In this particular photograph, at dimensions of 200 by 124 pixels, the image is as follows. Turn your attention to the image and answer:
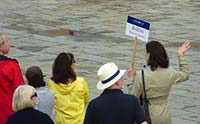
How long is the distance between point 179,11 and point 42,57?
9.20 metres

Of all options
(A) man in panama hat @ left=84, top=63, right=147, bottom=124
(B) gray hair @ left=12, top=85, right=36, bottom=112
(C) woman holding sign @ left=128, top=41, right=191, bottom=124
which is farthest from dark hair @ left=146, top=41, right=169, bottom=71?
(B) gray hair @ left=12, top=85, right=36, bottom=112

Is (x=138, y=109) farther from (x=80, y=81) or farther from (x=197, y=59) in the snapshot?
(x=197, y=59)

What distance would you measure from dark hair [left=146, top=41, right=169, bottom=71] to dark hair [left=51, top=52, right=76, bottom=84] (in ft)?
2.81

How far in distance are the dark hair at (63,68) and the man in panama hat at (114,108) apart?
1396 millimetres

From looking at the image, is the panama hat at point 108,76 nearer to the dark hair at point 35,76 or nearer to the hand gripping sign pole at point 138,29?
the dark hair at point 35,76

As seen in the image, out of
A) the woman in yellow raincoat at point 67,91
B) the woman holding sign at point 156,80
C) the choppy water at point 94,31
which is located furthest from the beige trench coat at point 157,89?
the choppy water at point 94,31

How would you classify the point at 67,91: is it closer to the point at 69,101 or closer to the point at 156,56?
the point at 69,101

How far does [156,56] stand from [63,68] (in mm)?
1003

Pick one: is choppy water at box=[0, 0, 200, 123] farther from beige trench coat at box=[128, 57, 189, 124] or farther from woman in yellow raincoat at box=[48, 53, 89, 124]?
beige trench coat at box=[128, 57, 189, 124]

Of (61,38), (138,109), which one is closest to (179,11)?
(61,38)

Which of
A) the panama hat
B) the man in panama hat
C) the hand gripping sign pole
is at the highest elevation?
the hand gripping sign pole

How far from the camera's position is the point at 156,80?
729 cm

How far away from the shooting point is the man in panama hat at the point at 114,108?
240 inches

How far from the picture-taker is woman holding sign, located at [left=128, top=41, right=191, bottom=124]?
7219 mm
